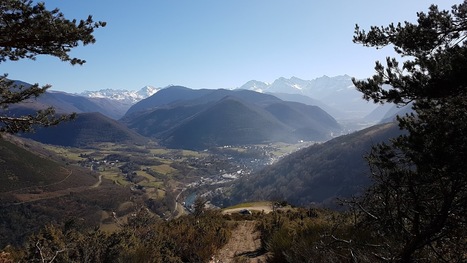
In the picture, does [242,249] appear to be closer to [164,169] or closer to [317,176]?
[317,176]

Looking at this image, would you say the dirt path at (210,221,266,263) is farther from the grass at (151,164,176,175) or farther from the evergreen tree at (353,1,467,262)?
the grass at (151,164,176,175)

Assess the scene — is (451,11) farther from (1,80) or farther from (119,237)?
(1,80)

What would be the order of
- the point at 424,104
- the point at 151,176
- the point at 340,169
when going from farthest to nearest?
the point at 151,176 < the point at 340,169 < the point at 424,104

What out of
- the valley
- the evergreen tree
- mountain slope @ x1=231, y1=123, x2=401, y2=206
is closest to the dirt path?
the evergreen tree

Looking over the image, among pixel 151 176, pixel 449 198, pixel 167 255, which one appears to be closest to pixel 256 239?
pixel 167 255

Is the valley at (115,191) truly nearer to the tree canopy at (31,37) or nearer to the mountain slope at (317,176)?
the mountain slope at (317,176)
